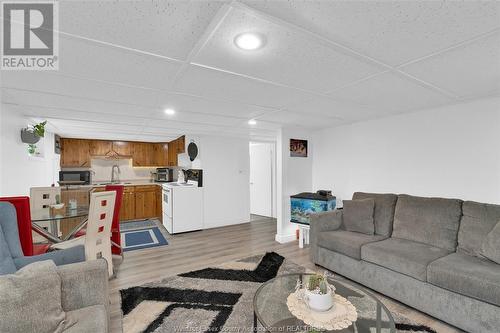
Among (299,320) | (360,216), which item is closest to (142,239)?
(299,320)

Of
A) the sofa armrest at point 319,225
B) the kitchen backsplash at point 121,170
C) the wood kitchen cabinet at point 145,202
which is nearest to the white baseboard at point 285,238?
the sofa armrest at point 319,225

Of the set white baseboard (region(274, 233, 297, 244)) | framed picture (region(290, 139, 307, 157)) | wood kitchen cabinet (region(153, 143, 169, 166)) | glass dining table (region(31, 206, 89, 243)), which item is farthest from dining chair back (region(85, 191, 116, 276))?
wood kitchen cabinet (region(153, 143, 169, 166))

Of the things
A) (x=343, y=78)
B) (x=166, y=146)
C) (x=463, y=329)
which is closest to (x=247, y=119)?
(x=343, y=78)

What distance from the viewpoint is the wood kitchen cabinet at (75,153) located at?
5.55 metres

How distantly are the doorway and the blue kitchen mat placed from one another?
114 inches

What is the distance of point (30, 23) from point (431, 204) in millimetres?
3810

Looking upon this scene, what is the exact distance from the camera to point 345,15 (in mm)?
1114

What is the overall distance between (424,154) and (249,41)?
9.76 ft

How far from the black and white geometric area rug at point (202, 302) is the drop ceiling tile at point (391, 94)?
2.14 m

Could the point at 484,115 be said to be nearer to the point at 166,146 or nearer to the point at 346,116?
the point at 346,116

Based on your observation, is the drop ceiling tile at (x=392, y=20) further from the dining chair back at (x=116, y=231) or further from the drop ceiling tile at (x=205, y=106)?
the dining chair back at (x=116, y=231)

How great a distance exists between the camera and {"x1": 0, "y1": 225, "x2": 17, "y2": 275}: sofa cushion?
4.83 ft

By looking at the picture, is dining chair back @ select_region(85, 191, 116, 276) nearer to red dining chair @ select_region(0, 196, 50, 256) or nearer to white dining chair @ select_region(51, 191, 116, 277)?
white dining chair @ select_region(51, 191, 116, 277)

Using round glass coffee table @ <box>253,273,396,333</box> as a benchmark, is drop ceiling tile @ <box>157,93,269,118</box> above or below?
above
